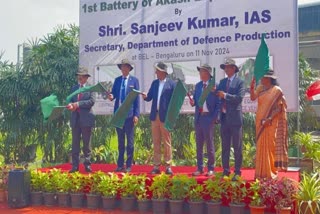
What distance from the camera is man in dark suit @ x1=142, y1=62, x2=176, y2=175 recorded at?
595 centimetres

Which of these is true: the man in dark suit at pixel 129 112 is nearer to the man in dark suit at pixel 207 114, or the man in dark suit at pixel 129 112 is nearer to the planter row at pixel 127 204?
the planter row at pixel 127 204

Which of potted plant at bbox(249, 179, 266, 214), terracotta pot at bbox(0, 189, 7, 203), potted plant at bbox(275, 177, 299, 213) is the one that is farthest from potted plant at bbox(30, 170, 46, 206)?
potted plant at bbox(275, 177, 299, 213)

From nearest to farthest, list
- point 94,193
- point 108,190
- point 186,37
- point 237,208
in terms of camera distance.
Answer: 1. point 237,208
2. point 108,190
3. point 94,193
4. point 186,37

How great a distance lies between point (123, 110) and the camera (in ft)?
19.5

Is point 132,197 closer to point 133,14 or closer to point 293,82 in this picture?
point 293,82

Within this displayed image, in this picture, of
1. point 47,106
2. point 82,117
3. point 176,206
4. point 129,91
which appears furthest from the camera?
point 47,106

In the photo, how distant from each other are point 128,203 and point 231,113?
5.91 feet

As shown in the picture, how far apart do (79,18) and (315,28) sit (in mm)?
33389

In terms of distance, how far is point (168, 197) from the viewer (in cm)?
524

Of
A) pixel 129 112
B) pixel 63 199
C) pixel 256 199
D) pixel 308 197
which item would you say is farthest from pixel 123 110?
pixel 308 197

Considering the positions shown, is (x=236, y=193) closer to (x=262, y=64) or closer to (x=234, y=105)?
(x=234, y=105)

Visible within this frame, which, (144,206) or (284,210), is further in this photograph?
(144,206)

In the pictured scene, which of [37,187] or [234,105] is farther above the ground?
[234,105]

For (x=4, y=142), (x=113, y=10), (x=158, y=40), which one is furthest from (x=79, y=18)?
(x=4, y=142)
